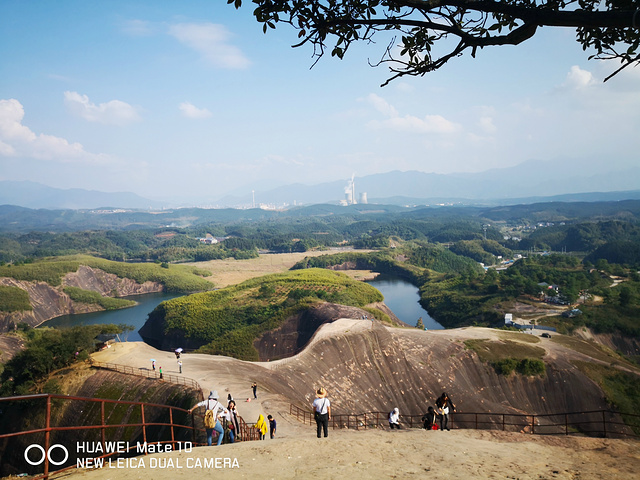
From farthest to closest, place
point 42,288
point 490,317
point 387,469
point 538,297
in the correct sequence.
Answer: point 42,288 → point 538,297 → point 490,317 → point 387,469

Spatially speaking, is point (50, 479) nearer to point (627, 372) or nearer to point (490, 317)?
point (627, 372)

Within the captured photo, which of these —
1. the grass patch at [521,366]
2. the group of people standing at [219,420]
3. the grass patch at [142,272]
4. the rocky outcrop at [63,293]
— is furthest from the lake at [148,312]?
the group of people standing at [219,420]

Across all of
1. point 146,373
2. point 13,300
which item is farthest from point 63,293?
point 146,373

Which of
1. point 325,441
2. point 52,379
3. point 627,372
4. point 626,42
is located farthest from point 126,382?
point 627,372

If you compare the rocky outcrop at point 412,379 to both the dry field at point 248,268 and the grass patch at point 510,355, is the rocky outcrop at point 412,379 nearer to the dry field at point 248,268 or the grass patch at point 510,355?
the grass patch at point 510,355

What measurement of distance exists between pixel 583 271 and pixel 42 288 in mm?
123912

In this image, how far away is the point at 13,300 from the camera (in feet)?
262

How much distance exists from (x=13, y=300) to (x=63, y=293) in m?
16.3

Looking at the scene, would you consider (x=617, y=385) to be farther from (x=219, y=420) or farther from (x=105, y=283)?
(x=105, y=283)

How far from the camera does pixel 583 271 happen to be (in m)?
93.8

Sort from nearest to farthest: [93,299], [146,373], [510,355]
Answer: [146,373]
[510,355]
[93,299]

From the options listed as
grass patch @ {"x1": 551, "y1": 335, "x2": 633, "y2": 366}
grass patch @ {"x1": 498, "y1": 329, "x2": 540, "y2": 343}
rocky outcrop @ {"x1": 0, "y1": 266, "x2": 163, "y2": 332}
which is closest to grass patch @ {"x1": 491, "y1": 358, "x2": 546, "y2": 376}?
grass patch @ {"x1": 498, "y1": 329, "x2": 540, "y2": 343}

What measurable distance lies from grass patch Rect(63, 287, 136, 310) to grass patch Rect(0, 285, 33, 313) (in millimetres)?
12170

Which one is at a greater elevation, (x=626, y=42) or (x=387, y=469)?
(x=626, y=42)
